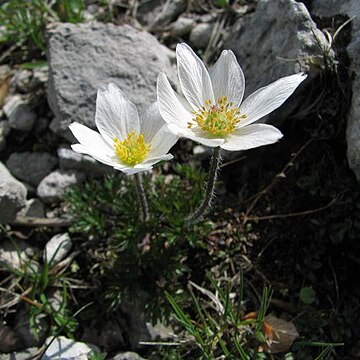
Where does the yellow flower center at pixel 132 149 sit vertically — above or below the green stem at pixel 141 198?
above

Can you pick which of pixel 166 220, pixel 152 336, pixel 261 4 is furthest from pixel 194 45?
pixel 152 336

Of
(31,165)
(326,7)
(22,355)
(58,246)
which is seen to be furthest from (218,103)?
(22,355)

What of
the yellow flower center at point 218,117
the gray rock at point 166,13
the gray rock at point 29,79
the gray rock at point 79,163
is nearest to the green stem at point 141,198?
the yellow flower center at point 218,117

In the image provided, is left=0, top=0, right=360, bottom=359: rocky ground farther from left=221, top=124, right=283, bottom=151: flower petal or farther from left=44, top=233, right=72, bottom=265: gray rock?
left=221, top=124, right=283, bottom=151: flower petal

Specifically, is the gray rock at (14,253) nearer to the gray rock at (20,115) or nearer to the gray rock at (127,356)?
the gray rock at (127,356)

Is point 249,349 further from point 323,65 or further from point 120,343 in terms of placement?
point 323,65

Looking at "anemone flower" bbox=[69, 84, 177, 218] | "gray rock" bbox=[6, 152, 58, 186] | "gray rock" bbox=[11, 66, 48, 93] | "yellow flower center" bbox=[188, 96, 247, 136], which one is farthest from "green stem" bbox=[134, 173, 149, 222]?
"gray rock" bbox=[11, 66, 48, 93]
